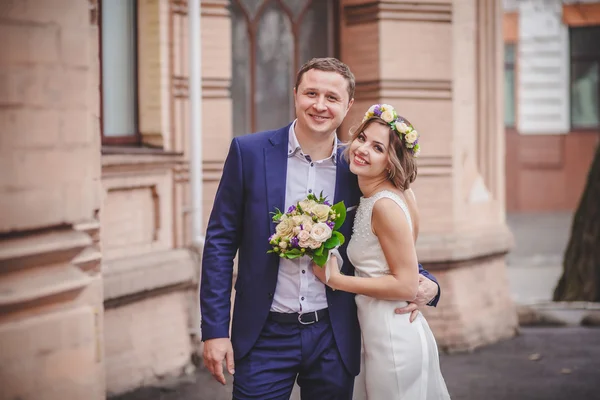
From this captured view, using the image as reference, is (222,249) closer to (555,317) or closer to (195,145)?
(195,145)

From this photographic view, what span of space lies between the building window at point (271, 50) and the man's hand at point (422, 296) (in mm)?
4241

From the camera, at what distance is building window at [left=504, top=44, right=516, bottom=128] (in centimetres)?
2530

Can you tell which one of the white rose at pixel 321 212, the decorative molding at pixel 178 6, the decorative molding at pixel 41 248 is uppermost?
the decorative molding at pixel 178 6

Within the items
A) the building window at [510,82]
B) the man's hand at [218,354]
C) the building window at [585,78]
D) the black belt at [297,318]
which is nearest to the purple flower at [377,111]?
the black belt at [297,318]

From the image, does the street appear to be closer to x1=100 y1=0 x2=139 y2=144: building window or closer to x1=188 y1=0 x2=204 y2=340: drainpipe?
x1=188 y1=0 x2=204 y2=340: drainpipe

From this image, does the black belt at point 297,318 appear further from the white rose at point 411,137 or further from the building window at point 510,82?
the building window at point 510,82

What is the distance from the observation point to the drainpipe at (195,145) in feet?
23.2

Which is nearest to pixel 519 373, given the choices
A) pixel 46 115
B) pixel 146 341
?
pixel 146 341

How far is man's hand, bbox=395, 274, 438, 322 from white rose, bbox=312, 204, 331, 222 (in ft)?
1.87

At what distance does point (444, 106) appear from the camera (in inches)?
322

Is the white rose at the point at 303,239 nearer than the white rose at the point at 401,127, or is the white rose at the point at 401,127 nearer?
the white rose at the point at 303,239

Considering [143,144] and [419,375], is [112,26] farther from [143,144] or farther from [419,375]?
[419,375]

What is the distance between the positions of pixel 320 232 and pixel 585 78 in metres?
→ 22.7

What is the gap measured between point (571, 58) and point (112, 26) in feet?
64.5
